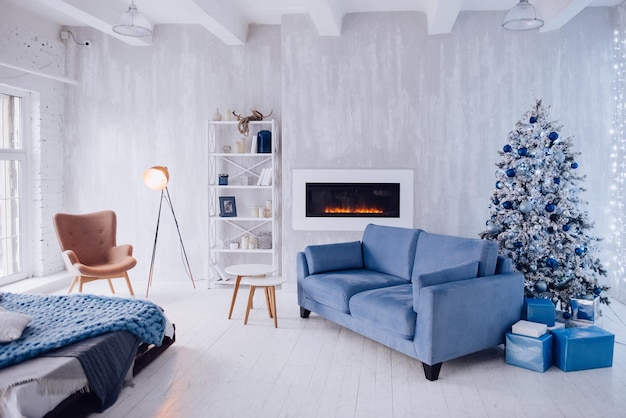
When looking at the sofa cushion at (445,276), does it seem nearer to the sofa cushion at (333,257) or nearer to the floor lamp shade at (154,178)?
the sofa cushion at (333,257)

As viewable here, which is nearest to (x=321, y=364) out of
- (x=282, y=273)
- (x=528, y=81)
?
(x=282, y=273)

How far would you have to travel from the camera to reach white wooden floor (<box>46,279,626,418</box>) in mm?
3047

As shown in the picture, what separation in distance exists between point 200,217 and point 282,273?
1.24m

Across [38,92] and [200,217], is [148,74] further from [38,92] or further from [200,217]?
[200,217]

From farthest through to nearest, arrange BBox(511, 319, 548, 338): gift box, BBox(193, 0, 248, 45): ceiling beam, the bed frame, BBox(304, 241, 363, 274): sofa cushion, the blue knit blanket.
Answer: BBox(193, 0, 248, 45): ceiling beam < BBox(304, 241, 363, 274): sofa cushion < BBox(511, 319, 548, 338): gift box < the blue knit blanket < the bed frame

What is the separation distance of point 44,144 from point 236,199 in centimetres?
233

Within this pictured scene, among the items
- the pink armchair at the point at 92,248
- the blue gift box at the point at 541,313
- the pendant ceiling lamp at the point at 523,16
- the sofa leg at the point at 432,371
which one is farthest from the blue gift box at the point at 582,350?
the pink armchair at the point at 92,248

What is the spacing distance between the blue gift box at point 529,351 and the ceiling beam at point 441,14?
289 centimetres

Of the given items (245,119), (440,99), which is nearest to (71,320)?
(245,119)

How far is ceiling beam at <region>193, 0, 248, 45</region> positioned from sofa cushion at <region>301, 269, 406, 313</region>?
266cm

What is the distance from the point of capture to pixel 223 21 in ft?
17.9

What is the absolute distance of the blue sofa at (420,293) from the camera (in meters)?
3.49

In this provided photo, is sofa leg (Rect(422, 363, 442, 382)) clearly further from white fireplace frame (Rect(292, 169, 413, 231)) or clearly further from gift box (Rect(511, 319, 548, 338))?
white fireplace frame (Rect(292, 169, 413, 231))

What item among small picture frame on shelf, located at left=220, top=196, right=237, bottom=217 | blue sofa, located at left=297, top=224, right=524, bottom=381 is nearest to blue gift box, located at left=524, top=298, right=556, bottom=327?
blue sofa, located at left=297, top=224, right=524, bottom=381
